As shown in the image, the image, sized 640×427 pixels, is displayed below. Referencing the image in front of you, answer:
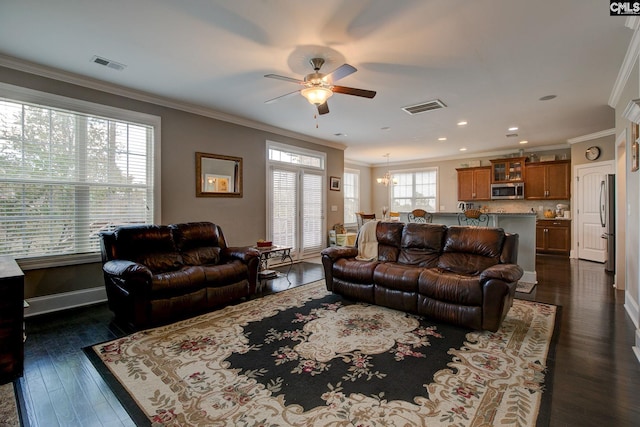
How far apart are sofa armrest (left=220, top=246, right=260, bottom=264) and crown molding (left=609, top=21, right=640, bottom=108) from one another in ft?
14.4

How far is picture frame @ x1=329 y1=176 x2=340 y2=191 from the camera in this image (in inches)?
295

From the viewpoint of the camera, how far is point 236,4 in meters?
2.38

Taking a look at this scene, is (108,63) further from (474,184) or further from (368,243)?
(474,184)

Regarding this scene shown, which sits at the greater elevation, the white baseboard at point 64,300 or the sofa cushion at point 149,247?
the sofa cushion at point 149,247

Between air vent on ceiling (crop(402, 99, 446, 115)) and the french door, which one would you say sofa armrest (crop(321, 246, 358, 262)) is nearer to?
the french door

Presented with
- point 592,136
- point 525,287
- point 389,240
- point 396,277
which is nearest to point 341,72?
point 396,277

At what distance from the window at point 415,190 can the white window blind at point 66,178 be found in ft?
26.4

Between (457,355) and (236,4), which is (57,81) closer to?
(236,4)

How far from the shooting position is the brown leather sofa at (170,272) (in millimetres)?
3025

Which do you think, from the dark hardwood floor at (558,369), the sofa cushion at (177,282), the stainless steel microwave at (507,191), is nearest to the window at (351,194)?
the stainless steel microwave at (507,191)

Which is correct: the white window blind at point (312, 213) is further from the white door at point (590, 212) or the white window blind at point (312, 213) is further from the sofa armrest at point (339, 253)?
the white door at point (590, 212)

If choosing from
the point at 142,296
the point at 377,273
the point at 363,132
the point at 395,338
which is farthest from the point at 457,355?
the point at 363,132

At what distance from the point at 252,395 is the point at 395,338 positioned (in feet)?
4.63

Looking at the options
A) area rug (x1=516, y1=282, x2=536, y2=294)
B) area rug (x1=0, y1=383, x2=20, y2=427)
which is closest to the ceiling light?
area rug (x1=0, y1=383, x2=20, y2=427)
